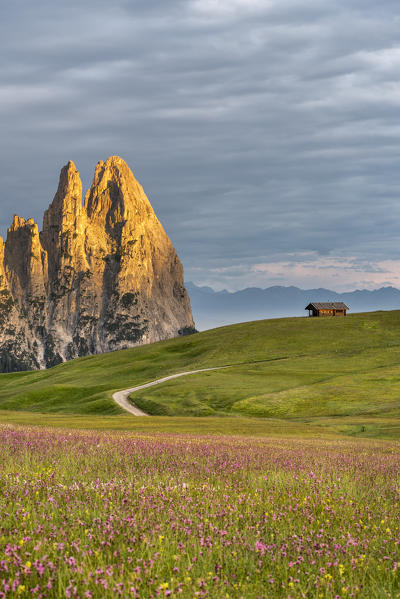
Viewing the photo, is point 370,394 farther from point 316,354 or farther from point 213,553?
point 213,553

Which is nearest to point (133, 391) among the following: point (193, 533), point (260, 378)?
point (260, 378)

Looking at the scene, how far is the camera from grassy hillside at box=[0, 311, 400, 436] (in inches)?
3123

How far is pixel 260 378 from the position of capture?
10106 centimetres

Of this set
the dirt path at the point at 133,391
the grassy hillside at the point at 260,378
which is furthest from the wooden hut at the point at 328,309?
the dirt path at the point at 133,391

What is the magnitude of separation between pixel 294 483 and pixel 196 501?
2.74m

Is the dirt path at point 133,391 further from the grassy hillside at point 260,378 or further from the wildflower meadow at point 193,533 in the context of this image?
the wildflower meadow at point 193,533

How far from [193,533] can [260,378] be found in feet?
313

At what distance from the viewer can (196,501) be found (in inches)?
343

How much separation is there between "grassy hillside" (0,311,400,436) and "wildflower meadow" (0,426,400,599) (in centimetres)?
4091

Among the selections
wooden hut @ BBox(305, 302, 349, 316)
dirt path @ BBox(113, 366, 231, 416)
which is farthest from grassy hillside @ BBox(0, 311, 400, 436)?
wooden hut @ BBox(305, 302, 349, 316)

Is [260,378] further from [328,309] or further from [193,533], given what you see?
[193,533]

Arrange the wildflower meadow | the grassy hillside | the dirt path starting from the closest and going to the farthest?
the wildflower meadow < the grassy hillside < the dirt path

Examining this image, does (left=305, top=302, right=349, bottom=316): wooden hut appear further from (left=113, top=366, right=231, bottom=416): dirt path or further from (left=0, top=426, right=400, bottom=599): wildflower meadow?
(left=0, top=426, right=400, bottom=599): wildflower meadow

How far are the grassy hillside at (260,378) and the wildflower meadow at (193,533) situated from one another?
40.9 meters
